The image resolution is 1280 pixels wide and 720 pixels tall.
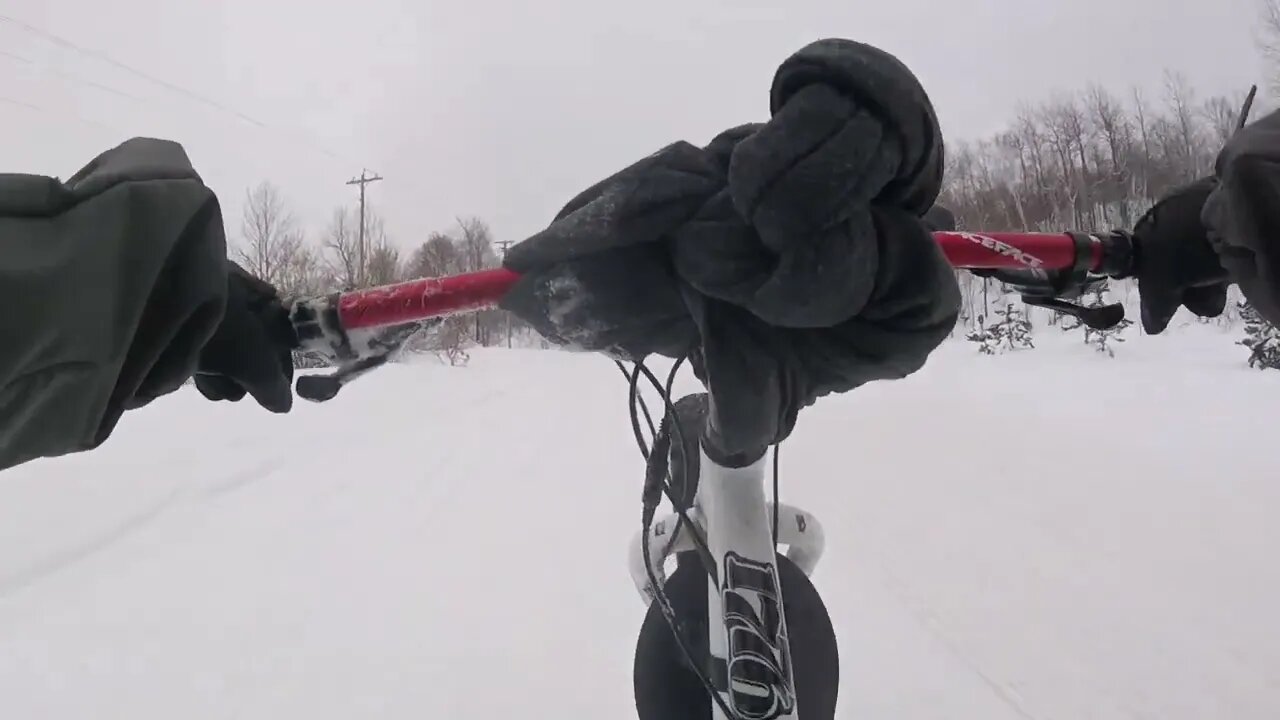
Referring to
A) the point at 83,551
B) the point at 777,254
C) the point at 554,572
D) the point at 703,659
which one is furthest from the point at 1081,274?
the point at 83,551

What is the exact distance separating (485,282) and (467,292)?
0.11 feet

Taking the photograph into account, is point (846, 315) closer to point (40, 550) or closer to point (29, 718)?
point (29, 718)

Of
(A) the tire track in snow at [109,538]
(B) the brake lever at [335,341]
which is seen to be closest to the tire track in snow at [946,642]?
(B) the brake lever at [335,341]

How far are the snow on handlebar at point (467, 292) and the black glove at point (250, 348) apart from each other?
0.03 m

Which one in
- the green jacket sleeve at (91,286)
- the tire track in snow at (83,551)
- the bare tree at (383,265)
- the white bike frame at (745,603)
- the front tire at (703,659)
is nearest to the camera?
the green jacket sleeve at (91,286)

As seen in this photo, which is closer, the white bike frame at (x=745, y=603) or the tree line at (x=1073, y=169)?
the white bike frame at (x=745, y=603)

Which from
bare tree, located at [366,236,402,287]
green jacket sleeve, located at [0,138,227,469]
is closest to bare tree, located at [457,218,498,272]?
bare tree, located at [366,236,402,287]

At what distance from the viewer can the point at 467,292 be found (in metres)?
0.80

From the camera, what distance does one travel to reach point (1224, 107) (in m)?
21.0

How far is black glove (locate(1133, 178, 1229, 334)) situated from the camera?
0.98 m

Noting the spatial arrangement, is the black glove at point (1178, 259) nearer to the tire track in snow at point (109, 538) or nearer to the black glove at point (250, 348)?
the black glove at point (250, 348)

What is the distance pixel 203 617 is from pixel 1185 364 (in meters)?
9.92

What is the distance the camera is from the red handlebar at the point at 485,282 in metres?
0.79

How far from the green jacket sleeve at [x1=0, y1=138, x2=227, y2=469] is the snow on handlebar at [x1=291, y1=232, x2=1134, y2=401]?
8.5 inches
